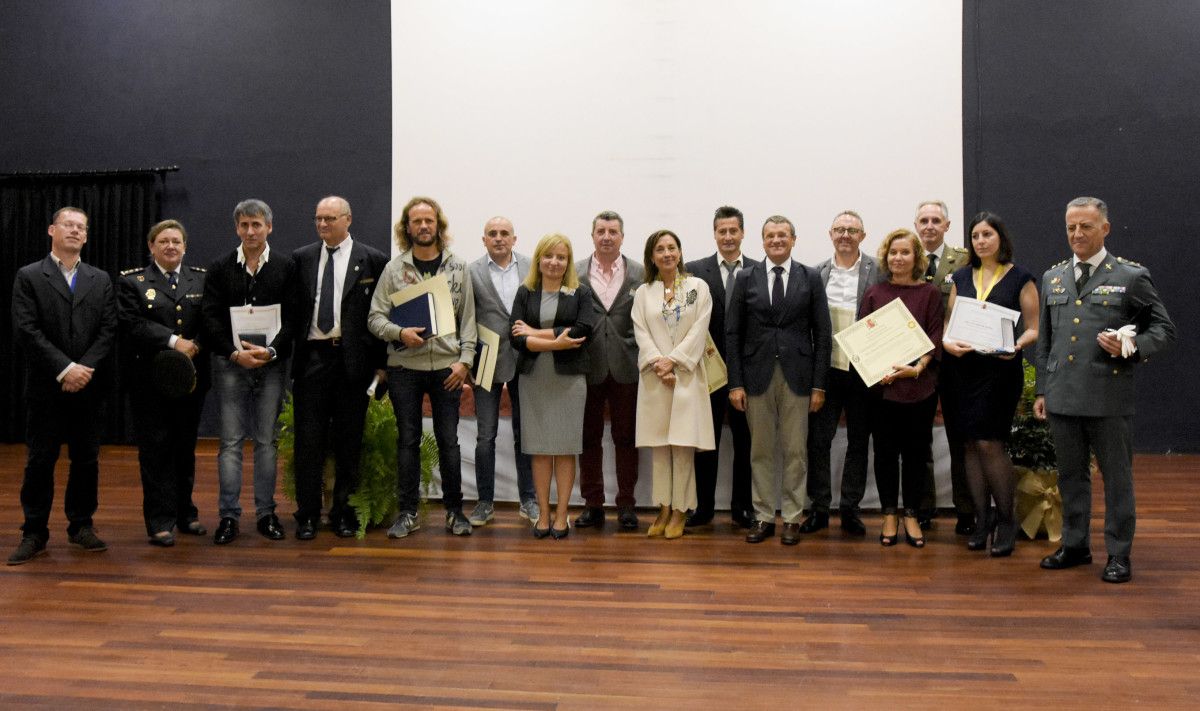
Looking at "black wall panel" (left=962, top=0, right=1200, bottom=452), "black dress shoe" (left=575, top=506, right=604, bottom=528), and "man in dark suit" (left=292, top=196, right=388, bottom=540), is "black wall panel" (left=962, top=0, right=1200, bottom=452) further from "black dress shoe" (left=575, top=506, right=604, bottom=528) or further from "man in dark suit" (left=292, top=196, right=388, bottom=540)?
"man in dark suit" (left=292, top=196, right=388, bottom=540)

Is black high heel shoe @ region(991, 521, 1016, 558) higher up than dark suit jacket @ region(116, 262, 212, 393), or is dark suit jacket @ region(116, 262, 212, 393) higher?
dark suit jacket @ region(116, 262, 212, 393)

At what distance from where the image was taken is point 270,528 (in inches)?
169

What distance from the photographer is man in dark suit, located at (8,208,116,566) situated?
12.7 feet

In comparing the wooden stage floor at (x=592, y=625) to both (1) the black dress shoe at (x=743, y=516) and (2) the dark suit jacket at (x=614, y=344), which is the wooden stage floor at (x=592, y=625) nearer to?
(1) the black dress shoe at (x=743, y=516)

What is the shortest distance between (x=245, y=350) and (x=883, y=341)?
8.82ft

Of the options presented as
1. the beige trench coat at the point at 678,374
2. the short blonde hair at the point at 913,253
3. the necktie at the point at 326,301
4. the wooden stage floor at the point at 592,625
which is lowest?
the wooden stage floor at the point at 592,625

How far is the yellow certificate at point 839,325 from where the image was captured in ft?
14.1

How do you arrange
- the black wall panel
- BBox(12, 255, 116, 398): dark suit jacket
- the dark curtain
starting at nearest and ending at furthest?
1. BBox(12, 255, 116, 398): dark suit jacket
2. the black wall panel
3. the dark curtain

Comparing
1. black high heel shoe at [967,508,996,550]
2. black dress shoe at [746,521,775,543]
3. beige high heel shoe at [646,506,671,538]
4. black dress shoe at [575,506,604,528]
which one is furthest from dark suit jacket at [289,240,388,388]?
black high heel shoe at [967,508,996,550]

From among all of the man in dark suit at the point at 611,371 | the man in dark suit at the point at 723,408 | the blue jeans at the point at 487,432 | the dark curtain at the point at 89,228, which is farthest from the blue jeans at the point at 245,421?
the dark curtain at the point at 89,228

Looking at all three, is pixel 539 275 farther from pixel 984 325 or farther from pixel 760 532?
pixel 984 325

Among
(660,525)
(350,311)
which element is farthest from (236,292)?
(660,525)

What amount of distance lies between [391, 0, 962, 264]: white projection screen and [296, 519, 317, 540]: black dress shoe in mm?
3408

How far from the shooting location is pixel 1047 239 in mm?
7109
